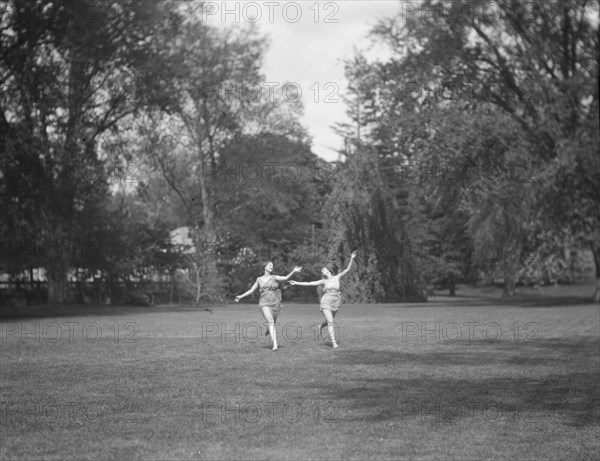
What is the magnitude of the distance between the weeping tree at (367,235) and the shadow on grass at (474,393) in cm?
3352

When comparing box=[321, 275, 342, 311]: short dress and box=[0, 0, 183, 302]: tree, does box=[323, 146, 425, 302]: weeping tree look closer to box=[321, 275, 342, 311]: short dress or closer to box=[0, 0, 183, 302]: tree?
box=[0, 0, 183, 302]: tree

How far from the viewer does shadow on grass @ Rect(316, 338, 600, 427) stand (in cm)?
1146

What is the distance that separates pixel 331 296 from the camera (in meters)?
22.9

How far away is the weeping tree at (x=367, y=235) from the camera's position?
53.0m

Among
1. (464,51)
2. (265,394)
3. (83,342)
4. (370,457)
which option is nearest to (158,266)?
(464,51)

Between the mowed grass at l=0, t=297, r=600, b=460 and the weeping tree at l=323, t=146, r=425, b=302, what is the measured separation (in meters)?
26.8

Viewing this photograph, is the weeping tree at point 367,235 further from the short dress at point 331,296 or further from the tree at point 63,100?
the short dress at point 331,296

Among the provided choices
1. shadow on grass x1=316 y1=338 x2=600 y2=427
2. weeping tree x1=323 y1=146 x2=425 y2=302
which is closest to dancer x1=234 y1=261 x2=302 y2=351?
shadow on grass x1=316 y1=338 x2=600 y2=427

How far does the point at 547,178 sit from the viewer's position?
35969 millimetres

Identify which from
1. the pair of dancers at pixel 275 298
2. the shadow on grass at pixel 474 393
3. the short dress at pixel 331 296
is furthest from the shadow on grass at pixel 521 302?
the shadow on grass at pixel 474 393

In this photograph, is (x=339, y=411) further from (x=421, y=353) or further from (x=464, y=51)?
(x=464, y=51)

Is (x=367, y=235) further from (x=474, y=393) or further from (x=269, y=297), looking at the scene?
(x=474, y=393)

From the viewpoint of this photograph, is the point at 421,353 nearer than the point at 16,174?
Yes

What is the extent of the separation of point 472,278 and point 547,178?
43.6 meters
